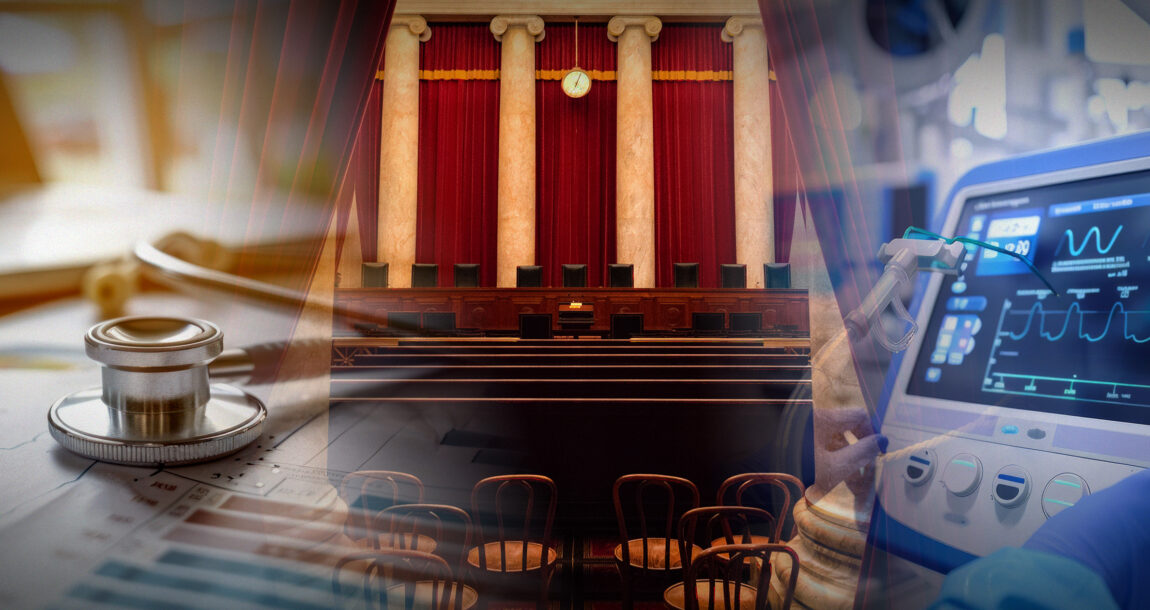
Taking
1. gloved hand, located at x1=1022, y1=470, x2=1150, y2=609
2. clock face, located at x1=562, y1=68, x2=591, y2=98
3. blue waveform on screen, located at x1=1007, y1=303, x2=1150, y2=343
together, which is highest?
clock face, located at x1=562, y1=68, x2=591, y2=98

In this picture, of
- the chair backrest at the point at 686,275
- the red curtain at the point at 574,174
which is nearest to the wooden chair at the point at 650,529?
the chair backrest at the point at 686,275

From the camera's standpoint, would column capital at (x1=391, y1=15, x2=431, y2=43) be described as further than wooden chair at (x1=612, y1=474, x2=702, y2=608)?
Yes

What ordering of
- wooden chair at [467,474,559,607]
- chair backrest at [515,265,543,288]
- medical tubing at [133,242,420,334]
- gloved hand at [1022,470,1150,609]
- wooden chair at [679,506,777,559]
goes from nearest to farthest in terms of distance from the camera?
1. gloved hand at [1022,470,1150,609]
2. medical tubing at [133,242,420,334]
3. wooden chair at [679,506,777,559]
4. wooden chair at [467,474,559,607]
5. chair backrest at [515,265,543,288]

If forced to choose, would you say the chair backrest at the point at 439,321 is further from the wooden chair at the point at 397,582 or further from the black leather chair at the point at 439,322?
the wooden chair at the point at 397,582

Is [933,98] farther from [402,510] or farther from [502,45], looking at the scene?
[502,45]

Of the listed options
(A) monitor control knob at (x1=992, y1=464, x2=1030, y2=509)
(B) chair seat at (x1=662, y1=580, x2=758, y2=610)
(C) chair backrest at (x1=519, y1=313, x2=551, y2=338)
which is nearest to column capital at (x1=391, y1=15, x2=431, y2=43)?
(C) chair backrest at (x1=519, y1=313, x2=551, y2=338)

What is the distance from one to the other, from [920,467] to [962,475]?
0.17ft

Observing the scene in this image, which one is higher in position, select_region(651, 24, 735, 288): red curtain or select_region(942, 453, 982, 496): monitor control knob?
select_region(651, 24, 735, 288): red curtain

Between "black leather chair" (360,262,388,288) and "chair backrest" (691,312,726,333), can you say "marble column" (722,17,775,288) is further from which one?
"black leather chair" (360,262,388,288)

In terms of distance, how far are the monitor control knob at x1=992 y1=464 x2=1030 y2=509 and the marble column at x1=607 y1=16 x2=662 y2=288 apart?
7.60 m

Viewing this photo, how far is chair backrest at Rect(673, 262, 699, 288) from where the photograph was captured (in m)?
7.75

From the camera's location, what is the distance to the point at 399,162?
27.5 feet

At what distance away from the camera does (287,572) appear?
1.68ft

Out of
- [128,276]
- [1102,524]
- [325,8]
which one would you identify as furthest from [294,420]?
[325,8]
